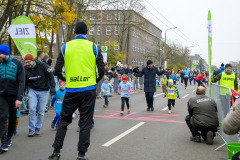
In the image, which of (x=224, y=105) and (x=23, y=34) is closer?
(x=224, y=105)

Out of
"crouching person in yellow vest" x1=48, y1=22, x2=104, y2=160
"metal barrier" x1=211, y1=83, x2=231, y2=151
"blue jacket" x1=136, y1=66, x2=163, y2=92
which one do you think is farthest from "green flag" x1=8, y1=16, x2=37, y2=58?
"metal barrier" x1=211, y1=83, x2=231, y2=151

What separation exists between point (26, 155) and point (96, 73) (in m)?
2.10

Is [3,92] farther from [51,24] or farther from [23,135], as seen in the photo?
[51,24]

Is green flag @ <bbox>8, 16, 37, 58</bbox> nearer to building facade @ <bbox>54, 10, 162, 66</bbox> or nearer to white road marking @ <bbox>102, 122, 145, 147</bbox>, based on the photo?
white road marking @ <bbox>102, 122, 145, 147</bbox>

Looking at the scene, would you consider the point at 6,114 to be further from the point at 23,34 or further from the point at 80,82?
the point at 23,34

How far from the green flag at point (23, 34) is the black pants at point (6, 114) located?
17.0 feet

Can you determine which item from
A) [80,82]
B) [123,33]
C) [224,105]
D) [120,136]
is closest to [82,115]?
[80,82]

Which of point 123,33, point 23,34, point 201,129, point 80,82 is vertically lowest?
point 201,129

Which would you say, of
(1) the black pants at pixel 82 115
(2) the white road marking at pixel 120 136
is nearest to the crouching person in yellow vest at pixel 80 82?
(1) the black pants at pixel 82 115

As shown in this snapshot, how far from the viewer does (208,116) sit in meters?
6.67

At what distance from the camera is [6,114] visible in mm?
5668

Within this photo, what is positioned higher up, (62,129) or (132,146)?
(62,129)

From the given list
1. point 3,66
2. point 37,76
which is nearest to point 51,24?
point 37,76

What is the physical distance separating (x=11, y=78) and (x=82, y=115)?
1.93 metres
